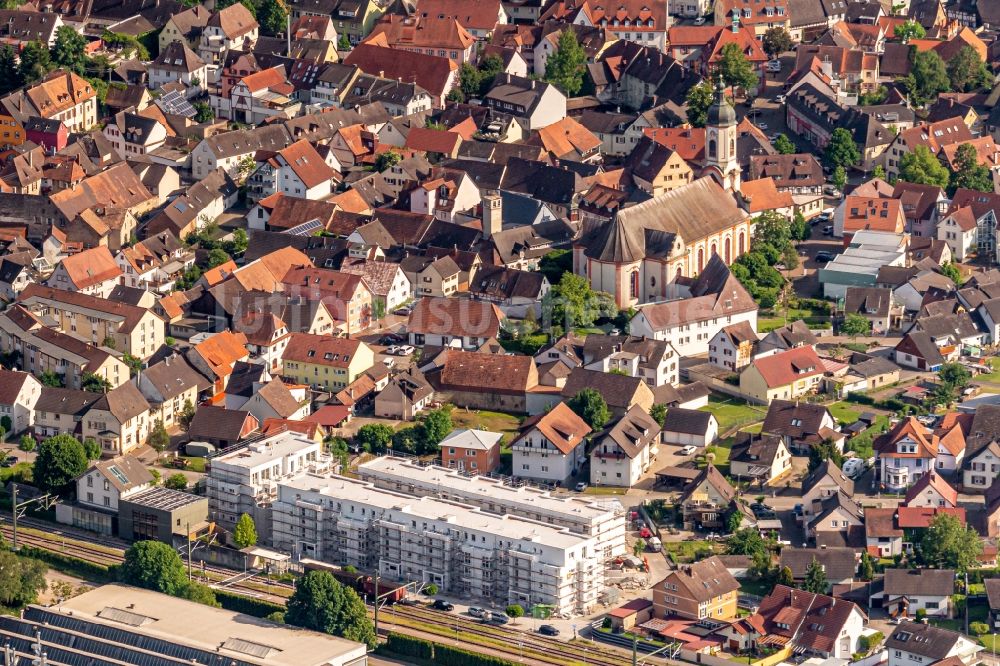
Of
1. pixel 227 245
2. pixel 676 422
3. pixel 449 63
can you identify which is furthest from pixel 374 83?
pixel 676 422

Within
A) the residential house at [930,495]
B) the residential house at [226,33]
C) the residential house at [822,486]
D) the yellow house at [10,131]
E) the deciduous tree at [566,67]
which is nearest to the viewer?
the residential house at [930,495]

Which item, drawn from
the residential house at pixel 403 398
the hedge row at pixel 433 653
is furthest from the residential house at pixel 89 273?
the hedge row at pixel 433 653

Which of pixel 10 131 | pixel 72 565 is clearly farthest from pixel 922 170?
pixel 72 565

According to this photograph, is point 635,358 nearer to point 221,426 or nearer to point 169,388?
point 221,426

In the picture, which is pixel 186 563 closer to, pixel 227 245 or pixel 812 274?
pixel 227 245

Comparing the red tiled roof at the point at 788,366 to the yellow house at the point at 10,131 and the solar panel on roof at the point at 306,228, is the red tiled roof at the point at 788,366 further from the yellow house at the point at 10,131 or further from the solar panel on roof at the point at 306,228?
the yellow house at the point at 10,131

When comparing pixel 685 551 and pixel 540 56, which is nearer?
pixel 685 551
